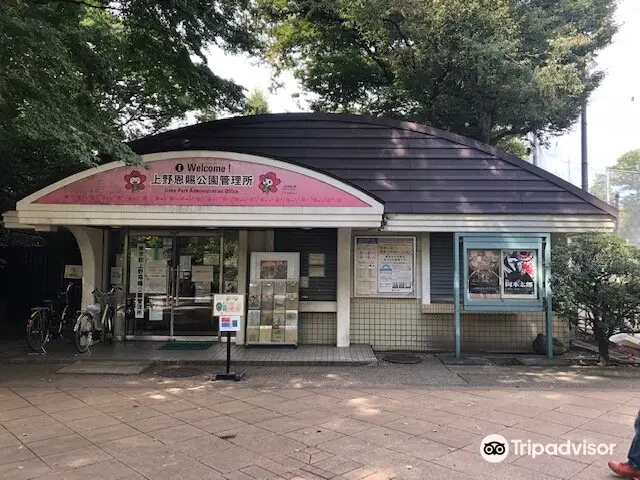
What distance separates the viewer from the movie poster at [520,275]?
30.6ft

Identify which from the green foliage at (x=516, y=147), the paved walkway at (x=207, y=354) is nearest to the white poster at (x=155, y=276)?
the paved walkway at (x=207, y=354)

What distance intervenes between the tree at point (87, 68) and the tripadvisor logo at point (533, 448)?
6273mm

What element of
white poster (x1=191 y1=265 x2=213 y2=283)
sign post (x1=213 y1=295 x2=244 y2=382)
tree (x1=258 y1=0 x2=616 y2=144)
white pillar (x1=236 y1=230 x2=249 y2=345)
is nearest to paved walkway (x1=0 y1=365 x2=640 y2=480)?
sign post (x1=213 y1=295 x2=244 y2=382)

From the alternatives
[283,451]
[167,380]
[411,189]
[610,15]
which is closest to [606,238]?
[411,189]

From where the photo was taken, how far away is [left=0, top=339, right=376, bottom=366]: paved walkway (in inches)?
346

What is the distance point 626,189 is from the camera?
6338 centimetres

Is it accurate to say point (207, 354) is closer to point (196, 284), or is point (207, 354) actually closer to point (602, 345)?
point (196, 284)

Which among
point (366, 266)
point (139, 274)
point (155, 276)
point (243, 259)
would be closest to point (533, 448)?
point (366, 266)

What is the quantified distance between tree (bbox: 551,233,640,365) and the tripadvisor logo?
13.0 feet

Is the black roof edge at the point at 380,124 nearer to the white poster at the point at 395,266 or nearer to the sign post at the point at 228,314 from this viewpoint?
the white poster at the point at 395,266

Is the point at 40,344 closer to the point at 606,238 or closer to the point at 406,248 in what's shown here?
the point at 406,248

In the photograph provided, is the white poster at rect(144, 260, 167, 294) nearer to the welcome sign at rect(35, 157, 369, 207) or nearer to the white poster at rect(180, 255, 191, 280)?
the white poster at rect(180, 255, 191, 280)

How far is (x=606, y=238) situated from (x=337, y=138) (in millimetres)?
5357

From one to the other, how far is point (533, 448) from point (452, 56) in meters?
12.9
